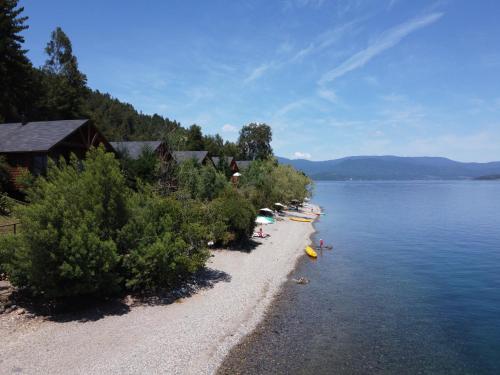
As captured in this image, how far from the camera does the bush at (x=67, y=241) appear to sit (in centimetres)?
1414

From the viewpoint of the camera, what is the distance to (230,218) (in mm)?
28750

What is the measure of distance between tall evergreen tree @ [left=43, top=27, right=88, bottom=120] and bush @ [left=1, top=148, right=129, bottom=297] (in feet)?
164

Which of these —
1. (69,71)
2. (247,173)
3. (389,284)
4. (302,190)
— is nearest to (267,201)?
(247,173)

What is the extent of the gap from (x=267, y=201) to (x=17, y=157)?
104 ft

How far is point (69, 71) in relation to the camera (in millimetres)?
65625

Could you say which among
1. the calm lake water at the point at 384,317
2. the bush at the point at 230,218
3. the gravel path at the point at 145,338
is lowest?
the calm lake water at the point at 384,317

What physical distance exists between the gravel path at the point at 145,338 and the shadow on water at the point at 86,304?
0.41m

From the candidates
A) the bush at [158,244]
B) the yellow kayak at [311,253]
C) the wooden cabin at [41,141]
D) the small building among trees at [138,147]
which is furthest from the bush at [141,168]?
the yellow kayak at [311,253]

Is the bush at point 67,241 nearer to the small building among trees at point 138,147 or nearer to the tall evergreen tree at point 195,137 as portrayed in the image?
the small building among trees at point 138,147

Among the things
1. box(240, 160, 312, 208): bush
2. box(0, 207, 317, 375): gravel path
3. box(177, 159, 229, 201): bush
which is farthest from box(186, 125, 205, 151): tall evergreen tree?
box(0, 207, 317, 375): gravel path

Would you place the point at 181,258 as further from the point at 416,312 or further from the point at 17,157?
the point at 17,157

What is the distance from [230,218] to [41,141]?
56.3 feet

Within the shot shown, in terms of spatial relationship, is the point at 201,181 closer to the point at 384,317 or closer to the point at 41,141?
the point at 41,141

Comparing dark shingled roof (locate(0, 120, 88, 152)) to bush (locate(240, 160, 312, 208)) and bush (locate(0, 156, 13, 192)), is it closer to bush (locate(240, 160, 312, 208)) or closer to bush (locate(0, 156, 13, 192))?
bush (locate(0, 156, 13, 192))
